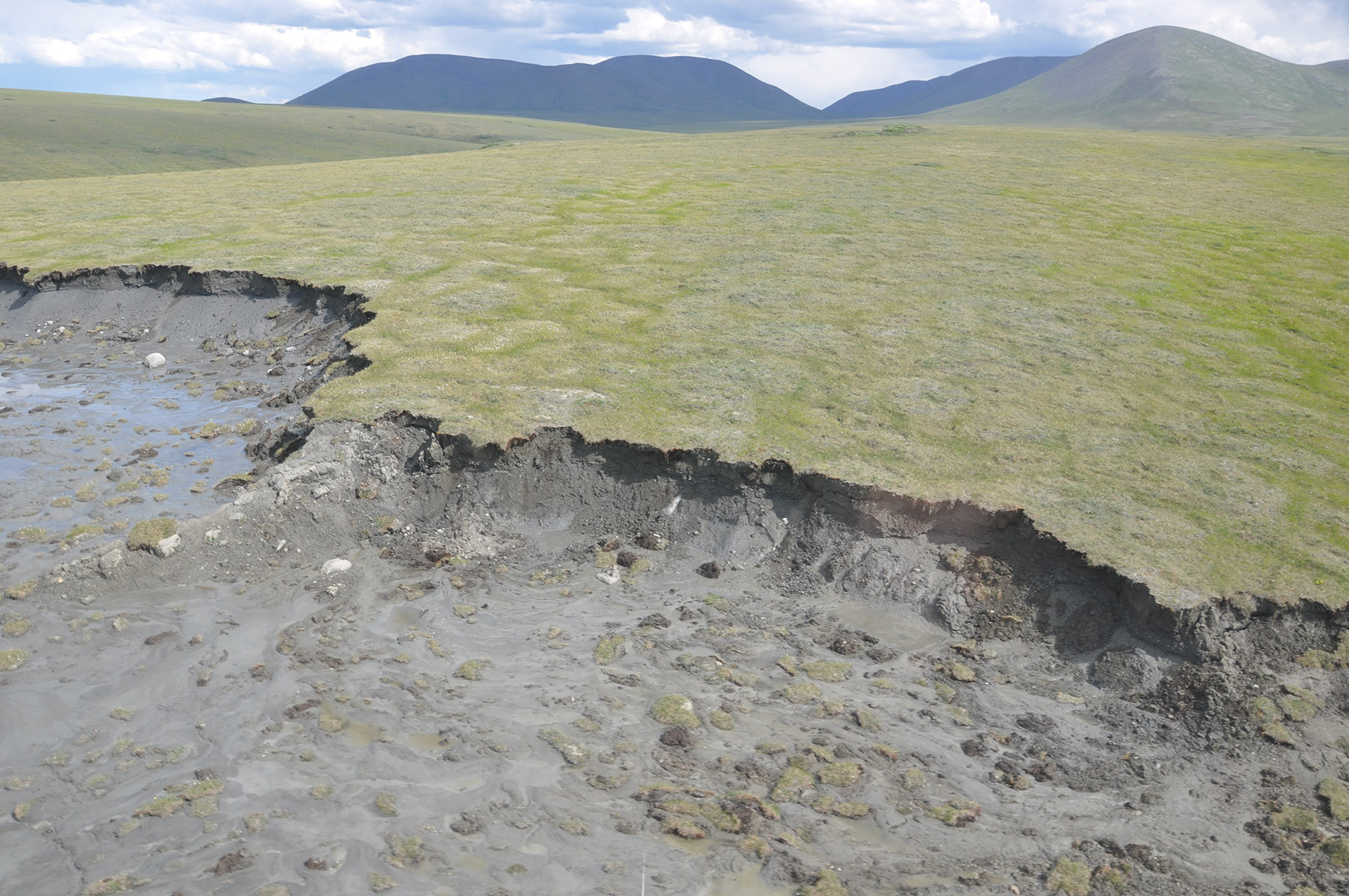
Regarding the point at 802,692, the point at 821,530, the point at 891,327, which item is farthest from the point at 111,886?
the point at 891,327

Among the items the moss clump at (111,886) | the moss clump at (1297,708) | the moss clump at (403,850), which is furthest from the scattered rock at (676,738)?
the moss clump at (1297,708)

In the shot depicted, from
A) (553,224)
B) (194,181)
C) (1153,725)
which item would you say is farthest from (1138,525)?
(194,181)

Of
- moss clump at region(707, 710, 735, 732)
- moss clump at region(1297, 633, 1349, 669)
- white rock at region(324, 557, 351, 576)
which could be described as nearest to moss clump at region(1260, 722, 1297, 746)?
moss clump at region(1297, 633, 1349, 669)

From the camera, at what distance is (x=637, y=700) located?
29.4 ft

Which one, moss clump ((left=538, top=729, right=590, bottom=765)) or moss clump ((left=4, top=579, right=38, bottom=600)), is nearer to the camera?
moss clump ((left=538, top=729, right=590, bottom=765))

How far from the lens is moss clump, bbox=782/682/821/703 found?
29.8 ft

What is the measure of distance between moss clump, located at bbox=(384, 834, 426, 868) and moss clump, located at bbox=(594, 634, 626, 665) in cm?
294

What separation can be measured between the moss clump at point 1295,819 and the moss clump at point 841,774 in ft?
11.5

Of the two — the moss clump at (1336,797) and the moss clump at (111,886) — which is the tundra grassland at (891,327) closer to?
the moss clump at (1336,797)

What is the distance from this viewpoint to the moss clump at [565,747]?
808cm

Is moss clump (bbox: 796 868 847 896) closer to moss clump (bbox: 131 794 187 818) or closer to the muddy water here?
moss clump (bbox: 131 794 187 818)

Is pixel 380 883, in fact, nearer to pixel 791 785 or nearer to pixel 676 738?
pixel 676 738

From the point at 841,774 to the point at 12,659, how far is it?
8631 millimetres

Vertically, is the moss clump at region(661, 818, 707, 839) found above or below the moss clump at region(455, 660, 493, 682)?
below
